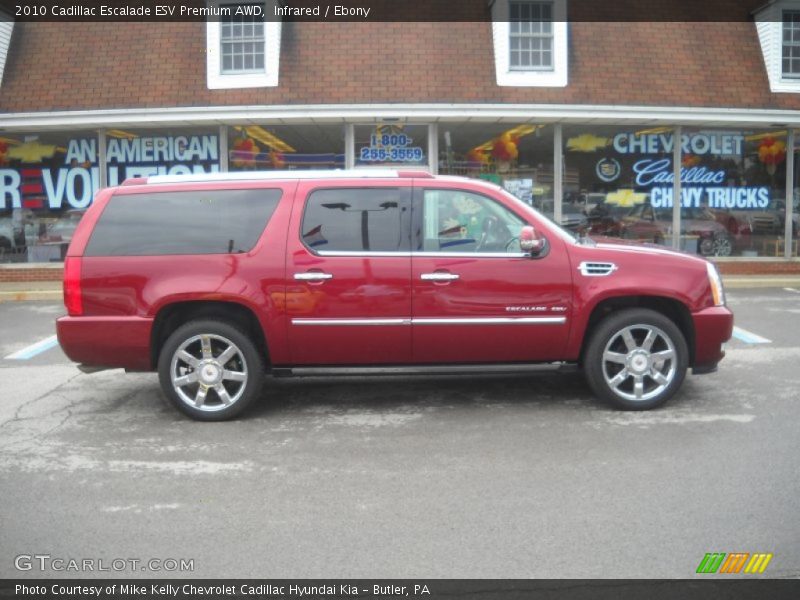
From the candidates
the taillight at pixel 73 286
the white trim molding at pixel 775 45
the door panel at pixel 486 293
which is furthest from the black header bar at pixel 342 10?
the door panel at pixel 486 293

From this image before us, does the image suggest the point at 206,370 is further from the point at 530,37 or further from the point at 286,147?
the point at 530,37

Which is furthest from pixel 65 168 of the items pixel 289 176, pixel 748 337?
pixel 748 337

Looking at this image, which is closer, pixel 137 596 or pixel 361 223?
pixel 137 596

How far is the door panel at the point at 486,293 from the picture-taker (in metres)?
6.36

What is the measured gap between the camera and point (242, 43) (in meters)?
15.8

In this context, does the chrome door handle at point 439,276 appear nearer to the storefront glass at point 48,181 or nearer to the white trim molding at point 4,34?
the storefront glass at point 48,181

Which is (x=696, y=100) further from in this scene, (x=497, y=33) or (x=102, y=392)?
(x=102, y=392)

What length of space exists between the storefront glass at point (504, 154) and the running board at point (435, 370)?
9.59 meters

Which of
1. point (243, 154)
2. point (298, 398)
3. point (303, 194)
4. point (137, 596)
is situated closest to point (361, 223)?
point (303, 194)

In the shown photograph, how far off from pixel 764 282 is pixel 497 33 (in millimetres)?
6684

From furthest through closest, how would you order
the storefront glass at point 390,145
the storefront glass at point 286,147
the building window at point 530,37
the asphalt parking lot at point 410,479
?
the storefront glass at point 390,145
the storefront glass at point 286,147
the building window at point 530,37
the asphalt parking lot at point 410,479

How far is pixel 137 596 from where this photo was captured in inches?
146

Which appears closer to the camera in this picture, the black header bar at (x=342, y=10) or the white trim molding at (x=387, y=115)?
the white trim molding at (x=387, y=115)

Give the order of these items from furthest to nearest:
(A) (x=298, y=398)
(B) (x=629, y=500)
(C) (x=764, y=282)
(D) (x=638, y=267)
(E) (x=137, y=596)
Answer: (C) (x=764, y=282) < (A) (x=298, y=398) < (D) (x=638, y=267) < (B) (x=629, y=500) < (E) (x=137, y=596)
